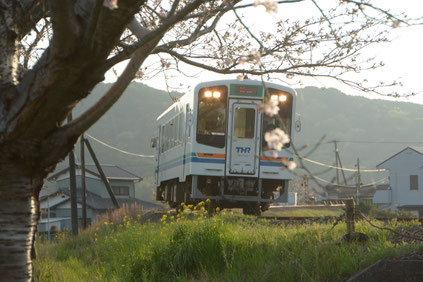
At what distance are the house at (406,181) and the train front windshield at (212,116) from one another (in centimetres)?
3444

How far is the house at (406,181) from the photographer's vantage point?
45250mm

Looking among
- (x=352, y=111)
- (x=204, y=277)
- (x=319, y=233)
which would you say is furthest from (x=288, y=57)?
(x=352, y=111)

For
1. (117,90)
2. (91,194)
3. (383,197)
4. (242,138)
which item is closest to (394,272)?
(117,90)

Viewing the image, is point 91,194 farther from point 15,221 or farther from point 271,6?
point 271,6

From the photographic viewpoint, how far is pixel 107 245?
1086 cm

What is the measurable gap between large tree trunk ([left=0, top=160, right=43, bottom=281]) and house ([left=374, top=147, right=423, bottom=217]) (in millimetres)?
44632

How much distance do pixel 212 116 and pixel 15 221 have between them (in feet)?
35.8

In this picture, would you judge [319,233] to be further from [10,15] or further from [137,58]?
[10,15]

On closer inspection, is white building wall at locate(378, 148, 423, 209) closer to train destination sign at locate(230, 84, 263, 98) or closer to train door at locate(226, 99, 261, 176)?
train door at locate(226, 99, 261, 176)

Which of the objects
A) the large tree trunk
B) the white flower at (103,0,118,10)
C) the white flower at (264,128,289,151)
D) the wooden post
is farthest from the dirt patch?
the white flower at (103,0,118,10)

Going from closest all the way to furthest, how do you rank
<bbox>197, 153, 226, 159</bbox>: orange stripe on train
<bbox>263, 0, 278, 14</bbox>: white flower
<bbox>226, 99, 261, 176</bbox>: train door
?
<bbox>263, 0, 278, 14</bbox>: white flower → <bbox>197, 153, 226, 159</bbox>: orange stripe on train → <bbox>226, 99, 261, 176</bbox>: train door

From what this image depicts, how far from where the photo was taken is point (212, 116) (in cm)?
1465

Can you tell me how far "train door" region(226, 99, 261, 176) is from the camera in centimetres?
1456

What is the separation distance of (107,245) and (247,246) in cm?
445
